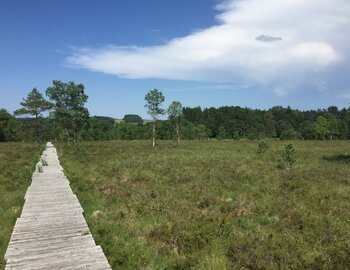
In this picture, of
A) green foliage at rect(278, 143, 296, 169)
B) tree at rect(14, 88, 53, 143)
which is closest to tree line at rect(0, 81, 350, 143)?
tree at rect(14, 88, 53, 143)

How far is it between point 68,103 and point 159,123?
51382mm

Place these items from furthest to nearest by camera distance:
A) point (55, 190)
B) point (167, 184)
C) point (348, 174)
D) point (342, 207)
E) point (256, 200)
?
point (348, 174), point (167, 184), point (55, 190), point (256, 200), point (342, 207)

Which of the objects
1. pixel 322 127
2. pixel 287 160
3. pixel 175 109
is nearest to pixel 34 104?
pixel 175 109

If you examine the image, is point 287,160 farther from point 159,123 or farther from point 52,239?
point 159,123

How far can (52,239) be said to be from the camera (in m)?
9.21

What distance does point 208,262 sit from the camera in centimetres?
805

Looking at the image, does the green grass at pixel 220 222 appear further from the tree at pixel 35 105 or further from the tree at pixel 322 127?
the tree at pixel 322 127

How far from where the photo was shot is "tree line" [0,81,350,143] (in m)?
60.4

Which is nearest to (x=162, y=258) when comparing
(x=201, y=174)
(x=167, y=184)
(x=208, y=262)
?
(x=208, y=262)

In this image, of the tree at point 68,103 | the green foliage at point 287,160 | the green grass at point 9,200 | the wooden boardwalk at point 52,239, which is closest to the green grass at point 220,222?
the wooden boardwalk at point 52,239

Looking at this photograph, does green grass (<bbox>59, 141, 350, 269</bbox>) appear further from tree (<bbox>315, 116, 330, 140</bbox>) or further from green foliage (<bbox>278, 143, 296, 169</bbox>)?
tree (<bbox>315, 116, 330, 140</bbox>)

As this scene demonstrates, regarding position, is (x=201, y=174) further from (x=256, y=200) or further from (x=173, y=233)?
(x=173, y=233)

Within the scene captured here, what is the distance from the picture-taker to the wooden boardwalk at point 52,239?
303 inches

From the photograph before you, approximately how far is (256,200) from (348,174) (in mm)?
10605
